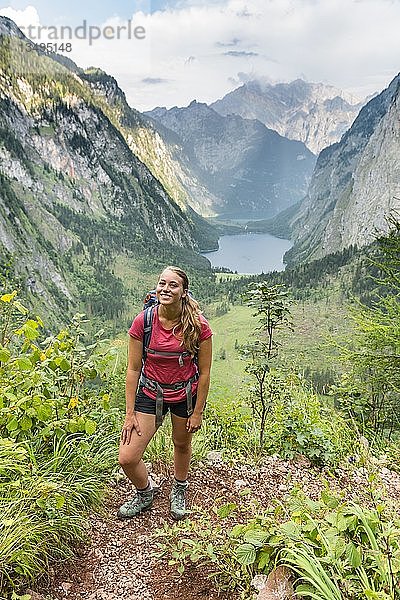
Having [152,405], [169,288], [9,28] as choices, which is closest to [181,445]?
[152,405]

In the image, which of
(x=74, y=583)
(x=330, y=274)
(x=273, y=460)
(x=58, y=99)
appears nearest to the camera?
(x=74, y=583)

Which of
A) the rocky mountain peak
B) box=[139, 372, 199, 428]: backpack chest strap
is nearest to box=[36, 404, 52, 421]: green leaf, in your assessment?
box=[139, 372, 199, 428]: backpack chest strap

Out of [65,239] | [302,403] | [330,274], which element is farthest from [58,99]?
[302,403]

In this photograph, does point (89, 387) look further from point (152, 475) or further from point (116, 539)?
point (116, 539)

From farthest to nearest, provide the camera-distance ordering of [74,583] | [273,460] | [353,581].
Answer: [273,460] → [74,583] → [353,581]

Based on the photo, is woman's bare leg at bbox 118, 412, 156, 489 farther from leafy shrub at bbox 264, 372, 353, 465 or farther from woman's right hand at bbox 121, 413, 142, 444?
leafy shrub at bbox 264, 372, 353, 465

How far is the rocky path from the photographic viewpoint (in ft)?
10.4

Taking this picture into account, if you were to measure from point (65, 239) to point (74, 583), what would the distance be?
138581mm

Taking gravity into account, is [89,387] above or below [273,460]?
above

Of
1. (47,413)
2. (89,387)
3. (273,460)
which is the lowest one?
(273,460)

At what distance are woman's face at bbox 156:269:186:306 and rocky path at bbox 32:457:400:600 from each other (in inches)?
71.5

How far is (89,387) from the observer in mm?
5258

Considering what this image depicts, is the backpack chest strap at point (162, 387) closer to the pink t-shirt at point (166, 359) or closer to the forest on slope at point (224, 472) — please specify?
the pink t-shirt at point (166, 359)

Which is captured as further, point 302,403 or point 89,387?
point 302,403
